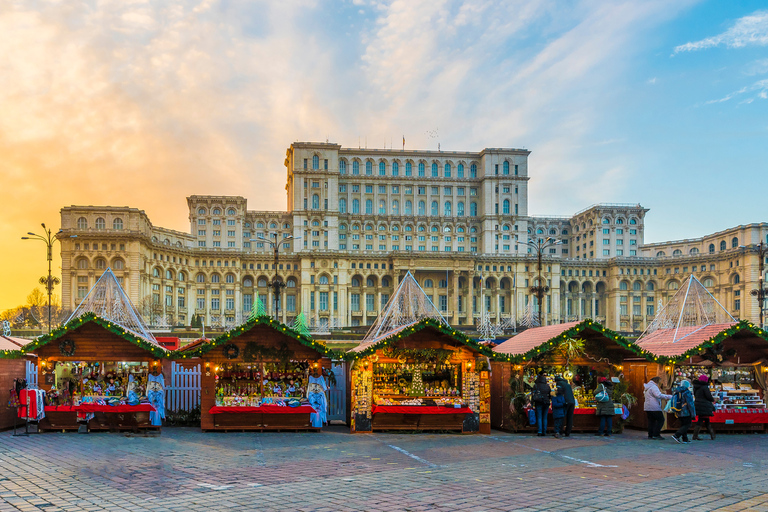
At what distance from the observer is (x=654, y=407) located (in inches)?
734

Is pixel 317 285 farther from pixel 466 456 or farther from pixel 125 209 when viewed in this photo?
pixel 466 456

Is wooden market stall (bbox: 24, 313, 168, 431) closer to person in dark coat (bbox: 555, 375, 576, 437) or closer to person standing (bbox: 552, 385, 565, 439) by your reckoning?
person standing (bbox: 552, 385, 565, 439)

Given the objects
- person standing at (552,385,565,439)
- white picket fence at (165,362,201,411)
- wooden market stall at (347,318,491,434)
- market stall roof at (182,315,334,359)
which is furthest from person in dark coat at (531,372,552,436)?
white picket fence at (165,362,201,411)

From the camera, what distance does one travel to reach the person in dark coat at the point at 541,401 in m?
19.0

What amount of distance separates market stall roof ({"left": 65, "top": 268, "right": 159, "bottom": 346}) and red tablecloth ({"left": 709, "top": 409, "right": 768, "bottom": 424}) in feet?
62.4

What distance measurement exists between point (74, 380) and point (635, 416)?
17.9 m

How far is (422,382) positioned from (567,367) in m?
4.63

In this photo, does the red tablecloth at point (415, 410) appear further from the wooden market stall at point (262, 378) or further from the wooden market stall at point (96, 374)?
the wooden market stall at point (96, 374)

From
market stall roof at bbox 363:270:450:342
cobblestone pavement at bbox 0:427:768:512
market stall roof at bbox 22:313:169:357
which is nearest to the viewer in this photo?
cobblestone pavement at bbox 0:427:768:512

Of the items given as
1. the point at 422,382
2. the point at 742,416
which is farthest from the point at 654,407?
the point at 422,382

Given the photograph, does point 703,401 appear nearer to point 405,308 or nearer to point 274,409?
point 274,409

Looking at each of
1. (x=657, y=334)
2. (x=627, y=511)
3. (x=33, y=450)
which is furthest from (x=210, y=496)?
(x=657, y=334)

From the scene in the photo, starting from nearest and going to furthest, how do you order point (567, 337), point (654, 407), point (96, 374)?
point (654, 407) → point (567, 337) → point (96, 374)

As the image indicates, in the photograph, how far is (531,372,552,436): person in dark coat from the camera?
1905cm
